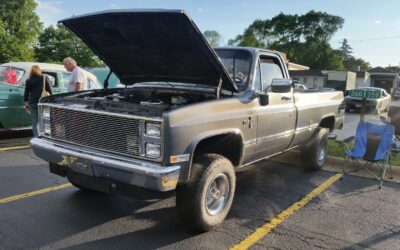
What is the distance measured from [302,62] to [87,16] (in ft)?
278

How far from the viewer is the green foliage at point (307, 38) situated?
85000 mm

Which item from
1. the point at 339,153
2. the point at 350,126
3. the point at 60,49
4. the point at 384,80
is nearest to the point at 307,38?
the point at 384,80

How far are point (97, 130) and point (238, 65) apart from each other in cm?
210

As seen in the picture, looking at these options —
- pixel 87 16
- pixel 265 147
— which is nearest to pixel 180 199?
pixel 265 147

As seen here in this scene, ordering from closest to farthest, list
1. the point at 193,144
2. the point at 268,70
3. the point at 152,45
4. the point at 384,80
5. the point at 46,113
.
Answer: the point at 193,144 → the point at 46,113 → the point at 152,45 → the point at 268,70 → the point at 384,80

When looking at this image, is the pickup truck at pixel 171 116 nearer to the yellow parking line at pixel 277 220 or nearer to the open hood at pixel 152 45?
the open hood at pixel 152 45

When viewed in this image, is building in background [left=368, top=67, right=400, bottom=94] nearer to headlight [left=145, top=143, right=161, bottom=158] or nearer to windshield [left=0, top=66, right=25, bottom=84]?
windshield [left=0, top=66, right=25, bottom=84]

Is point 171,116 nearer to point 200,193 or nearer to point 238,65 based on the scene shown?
point 200,193

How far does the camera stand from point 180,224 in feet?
14.1

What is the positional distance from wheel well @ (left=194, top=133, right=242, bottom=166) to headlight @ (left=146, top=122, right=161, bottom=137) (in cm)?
70

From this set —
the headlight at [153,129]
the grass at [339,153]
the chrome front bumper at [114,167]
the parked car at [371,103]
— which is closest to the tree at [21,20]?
the parked car at [371,103]

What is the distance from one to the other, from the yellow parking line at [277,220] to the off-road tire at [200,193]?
393 mm

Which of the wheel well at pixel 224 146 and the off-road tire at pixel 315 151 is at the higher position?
the wheel well at pixel 224 146

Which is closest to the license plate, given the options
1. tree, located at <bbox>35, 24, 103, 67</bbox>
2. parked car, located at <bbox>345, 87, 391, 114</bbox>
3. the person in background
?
the person in background
